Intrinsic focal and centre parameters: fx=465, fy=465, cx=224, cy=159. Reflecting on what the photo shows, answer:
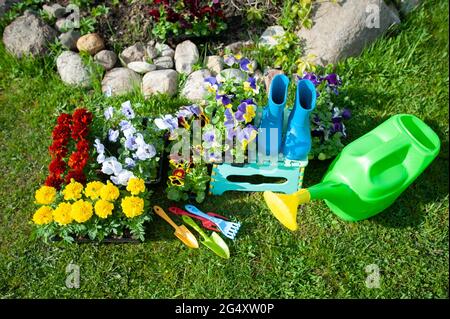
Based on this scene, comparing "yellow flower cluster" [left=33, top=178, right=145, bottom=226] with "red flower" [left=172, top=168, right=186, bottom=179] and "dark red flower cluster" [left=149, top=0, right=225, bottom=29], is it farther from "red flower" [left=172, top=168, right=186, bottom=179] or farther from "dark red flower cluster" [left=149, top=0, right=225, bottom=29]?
"dark red flower cluster" [left=149, top=0, right=225, bottom=29]

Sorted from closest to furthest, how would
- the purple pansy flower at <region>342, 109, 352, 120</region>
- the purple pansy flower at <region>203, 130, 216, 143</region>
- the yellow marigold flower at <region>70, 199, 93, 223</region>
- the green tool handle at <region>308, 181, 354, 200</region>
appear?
the yellow marigold flower at <region>70, 199, 93, 223</region> < the green tool handle at <region>308, 181, 354, 200</region> < the purple pansy flower at <region>203, 130, 216, 143</region> < the purple pansy flower at <region>342, 109, 352, 120</region>

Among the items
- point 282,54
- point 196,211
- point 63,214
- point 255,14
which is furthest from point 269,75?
point 63,214

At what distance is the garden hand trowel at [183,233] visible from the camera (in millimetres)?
2316

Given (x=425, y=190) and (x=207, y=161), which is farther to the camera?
(x=425, y=190)

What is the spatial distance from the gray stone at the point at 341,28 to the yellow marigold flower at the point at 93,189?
1507 millimetres

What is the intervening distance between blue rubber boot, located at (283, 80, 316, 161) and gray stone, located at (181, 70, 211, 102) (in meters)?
0.68

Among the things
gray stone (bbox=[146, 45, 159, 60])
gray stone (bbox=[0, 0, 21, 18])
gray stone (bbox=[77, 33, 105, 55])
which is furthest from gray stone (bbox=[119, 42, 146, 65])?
gray stone (bbox=[0, 0, 21, 18])

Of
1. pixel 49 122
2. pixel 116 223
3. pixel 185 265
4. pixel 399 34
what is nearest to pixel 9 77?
pixel 49 122

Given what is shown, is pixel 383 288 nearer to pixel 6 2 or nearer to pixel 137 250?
Result: pixel 137 250

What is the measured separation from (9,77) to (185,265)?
64.7 inches

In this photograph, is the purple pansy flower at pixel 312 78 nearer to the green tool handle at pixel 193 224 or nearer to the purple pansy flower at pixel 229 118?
the purple pansy flower at pixel 229 118

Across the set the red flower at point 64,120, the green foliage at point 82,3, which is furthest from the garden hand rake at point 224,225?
the green foliage at point 82,3

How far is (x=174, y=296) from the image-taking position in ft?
7.25

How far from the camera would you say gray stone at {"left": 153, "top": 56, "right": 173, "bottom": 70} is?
2.84 metres
